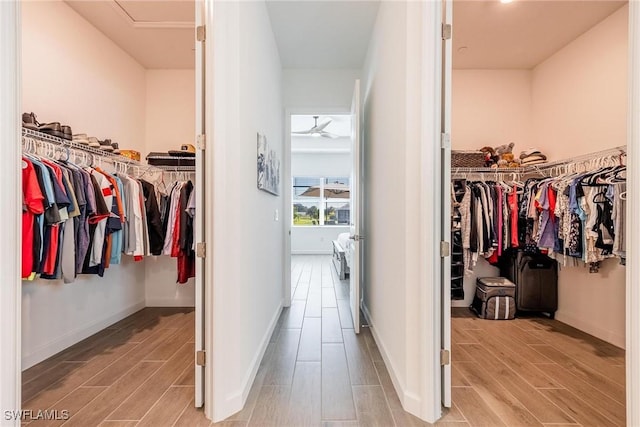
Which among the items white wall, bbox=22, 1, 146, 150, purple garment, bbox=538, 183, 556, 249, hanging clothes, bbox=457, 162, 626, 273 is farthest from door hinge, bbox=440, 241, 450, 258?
white wall, bbox=22, 1, 146, 150

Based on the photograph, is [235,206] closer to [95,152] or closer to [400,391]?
[400,391]

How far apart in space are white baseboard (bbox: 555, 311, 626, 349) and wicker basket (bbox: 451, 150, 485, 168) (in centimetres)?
181

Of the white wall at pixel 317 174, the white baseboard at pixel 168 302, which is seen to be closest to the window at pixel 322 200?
the white wall at pixel 317 174

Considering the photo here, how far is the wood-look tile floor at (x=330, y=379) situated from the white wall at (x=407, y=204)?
22 centimetres

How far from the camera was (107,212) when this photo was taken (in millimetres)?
2262

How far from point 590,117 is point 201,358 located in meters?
3.90

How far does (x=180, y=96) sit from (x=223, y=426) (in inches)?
136

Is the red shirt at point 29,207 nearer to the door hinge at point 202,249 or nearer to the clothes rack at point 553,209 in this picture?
the door hinge at point 202,249

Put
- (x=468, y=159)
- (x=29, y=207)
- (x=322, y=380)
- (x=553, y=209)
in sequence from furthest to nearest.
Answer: (x=468, y=159)
(x=553, y=209)
(x=322, y=380)
(x=29, y=207)

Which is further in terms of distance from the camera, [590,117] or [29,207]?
[590,117]

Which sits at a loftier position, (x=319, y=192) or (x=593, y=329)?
(x=319, y=192)

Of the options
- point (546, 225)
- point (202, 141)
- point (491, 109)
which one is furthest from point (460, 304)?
point (202, 141)

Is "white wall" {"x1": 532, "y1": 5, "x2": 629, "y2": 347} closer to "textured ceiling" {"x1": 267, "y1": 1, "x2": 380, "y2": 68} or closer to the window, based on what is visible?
"textured ceiling" {"x1": 267, "y1": 1, "x2": 380, "y2": 68}

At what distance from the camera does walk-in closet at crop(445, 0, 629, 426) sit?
2.06 meters
